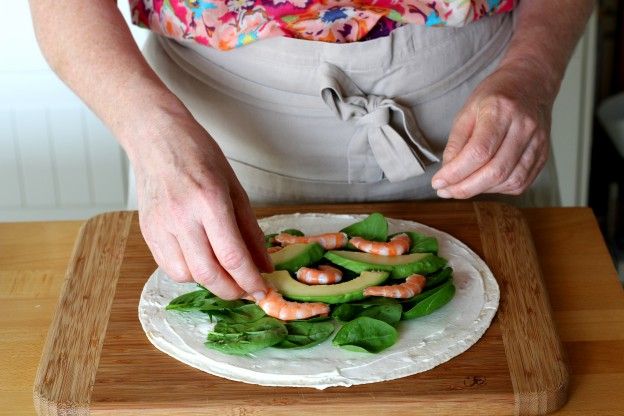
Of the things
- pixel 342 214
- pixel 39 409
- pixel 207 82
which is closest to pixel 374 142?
pixel 342 214

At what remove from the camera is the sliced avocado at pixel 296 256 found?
1127mm

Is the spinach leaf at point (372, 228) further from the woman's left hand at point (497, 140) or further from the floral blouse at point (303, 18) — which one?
the floral blouse at point (303, 18)

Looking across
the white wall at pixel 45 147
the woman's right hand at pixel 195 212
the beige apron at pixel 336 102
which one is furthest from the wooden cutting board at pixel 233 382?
the white wall at pixel 45 147

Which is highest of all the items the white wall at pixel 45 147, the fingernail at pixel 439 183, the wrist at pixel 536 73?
the wrist at pixel 536 73

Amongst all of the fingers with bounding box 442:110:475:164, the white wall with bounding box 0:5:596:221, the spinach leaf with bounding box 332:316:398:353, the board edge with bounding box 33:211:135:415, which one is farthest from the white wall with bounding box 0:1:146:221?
the spinach leaf with bounding box 332:316:398:353

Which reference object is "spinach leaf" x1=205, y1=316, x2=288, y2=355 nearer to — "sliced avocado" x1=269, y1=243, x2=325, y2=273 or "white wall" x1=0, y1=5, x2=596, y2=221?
"sliced avocado" x1=269, y1=243, x2=325, y2=273

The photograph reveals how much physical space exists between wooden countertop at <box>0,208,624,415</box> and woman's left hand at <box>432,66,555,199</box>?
14 cm

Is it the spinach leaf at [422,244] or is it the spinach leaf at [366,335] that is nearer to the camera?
the spinach leaf at [366,335]

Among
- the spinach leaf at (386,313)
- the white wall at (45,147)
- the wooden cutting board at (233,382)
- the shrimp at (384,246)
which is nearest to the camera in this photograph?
the wooden cutting board at (233,382)

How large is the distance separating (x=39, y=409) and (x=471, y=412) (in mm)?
424

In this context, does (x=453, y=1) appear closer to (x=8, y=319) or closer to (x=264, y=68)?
(x=264, y=68)

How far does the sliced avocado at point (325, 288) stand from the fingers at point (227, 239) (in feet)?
0.30

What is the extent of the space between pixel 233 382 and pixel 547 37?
615 millimetres

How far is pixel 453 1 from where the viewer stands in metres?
1.25
